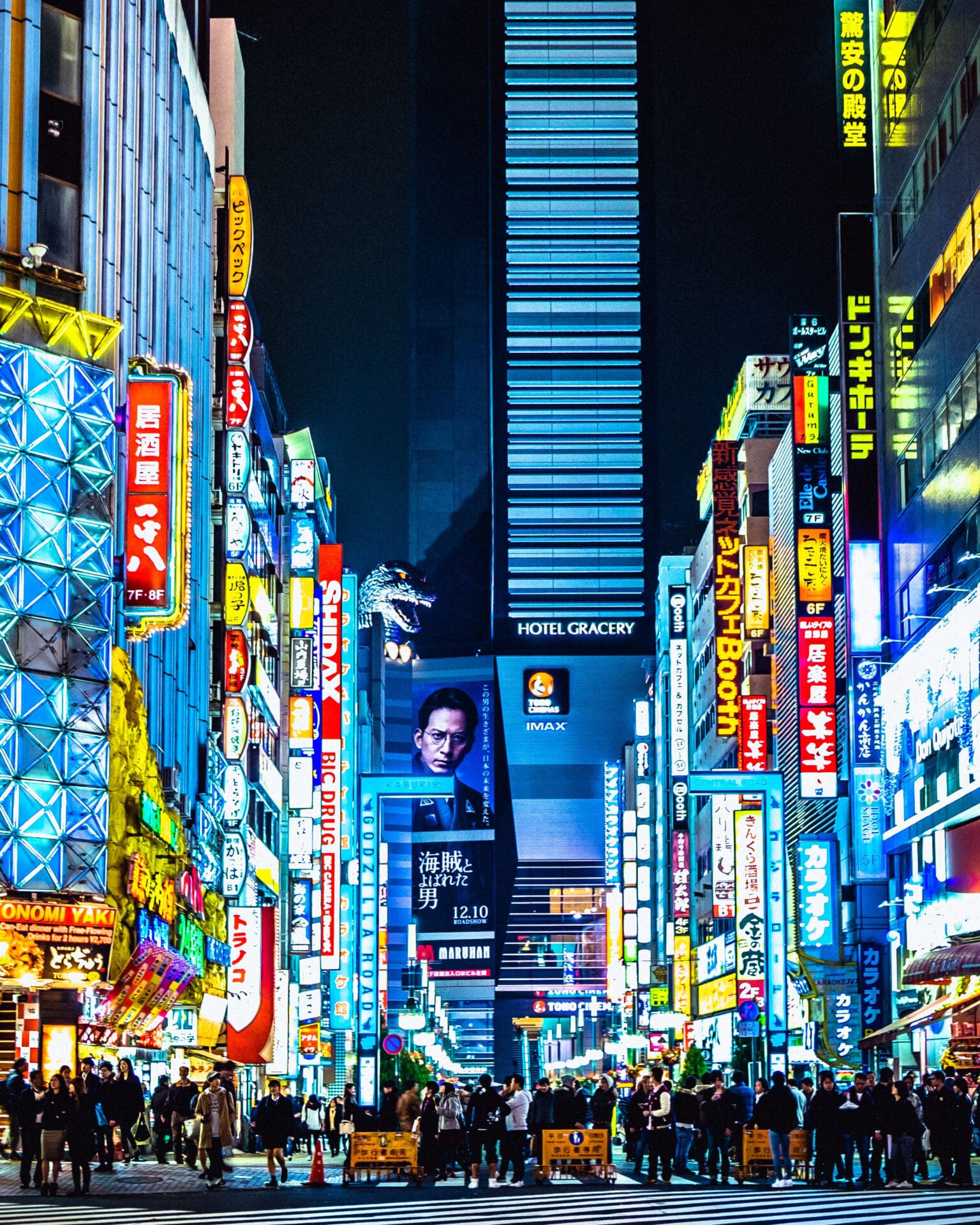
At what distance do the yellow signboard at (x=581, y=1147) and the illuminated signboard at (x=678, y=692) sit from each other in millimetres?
63244

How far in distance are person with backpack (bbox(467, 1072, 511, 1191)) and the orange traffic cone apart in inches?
118

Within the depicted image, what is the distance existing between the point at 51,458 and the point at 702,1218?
18375mm

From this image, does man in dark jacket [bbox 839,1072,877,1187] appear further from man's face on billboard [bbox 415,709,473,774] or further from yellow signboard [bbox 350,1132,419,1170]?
man's face on billboard [bbox 415,709,473,774]

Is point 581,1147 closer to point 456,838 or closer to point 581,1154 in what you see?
point 581,1154

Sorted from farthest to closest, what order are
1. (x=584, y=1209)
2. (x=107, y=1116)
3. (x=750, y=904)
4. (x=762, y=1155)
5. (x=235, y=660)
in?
(x=750, y=904) < (x=235, y=660) < (x=107, y=1116) < (x=762, y=1155) < (x=584, y=1209)

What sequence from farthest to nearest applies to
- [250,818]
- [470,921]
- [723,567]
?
[470,921], [723,567], [250,818]

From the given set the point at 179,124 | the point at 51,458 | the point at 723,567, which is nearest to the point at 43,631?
the point at 51,458

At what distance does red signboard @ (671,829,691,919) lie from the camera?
10062 centimetres

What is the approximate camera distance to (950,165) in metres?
46.2

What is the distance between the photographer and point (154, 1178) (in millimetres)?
32812

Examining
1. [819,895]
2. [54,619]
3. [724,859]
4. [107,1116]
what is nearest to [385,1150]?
[107,1116]

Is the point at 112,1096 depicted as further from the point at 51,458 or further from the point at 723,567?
the point at 723,567

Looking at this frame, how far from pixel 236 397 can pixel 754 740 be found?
2660cm

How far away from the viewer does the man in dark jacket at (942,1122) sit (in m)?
29.4
